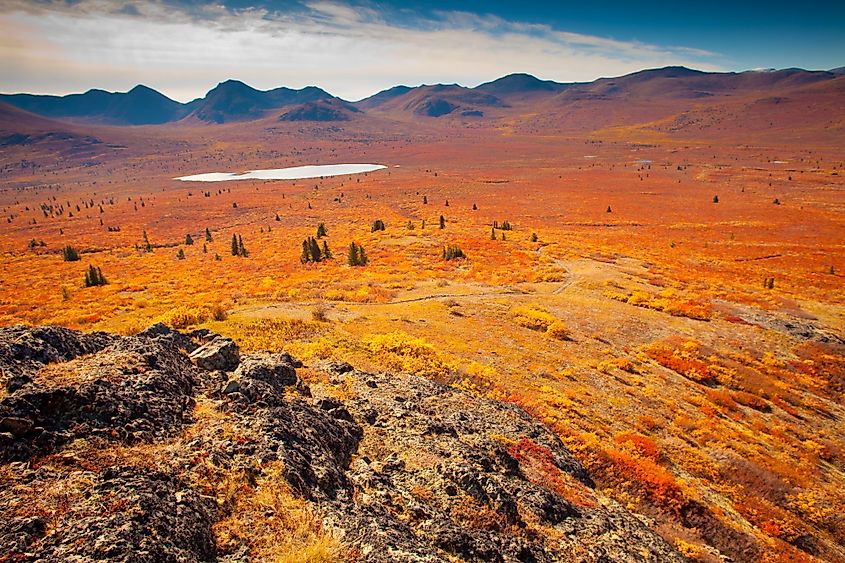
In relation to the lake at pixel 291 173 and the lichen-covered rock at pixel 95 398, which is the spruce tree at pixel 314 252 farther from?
the lake at pixel 291 173

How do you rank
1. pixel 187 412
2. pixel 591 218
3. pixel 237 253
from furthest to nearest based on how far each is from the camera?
1. pixel 591 218
2. pixel 237 253
3. pixel 187 412

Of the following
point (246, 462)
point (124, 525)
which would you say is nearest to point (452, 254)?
point (246, 462)

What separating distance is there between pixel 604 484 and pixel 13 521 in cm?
1393

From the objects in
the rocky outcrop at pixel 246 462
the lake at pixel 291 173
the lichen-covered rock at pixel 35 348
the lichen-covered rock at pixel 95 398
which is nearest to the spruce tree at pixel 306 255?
the rocky outcrop at pixel 246 462

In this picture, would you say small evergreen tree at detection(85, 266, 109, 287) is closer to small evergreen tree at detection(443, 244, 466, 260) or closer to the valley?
the valley

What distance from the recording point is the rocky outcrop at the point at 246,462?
6789mm

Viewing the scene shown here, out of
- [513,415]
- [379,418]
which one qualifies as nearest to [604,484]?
[513,415]

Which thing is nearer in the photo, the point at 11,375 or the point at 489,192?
the point at 11,375

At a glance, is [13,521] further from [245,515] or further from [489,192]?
[489,192]

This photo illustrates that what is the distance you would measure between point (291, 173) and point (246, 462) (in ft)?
509

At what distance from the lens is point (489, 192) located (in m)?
99.8

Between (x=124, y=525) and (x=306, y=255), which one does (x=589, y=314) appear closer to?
(x=124, y=525)

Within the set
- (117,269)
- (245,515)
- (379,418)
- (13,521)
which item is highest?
(13,521)

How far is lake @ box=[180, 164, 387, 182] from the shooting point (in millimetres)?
145125
